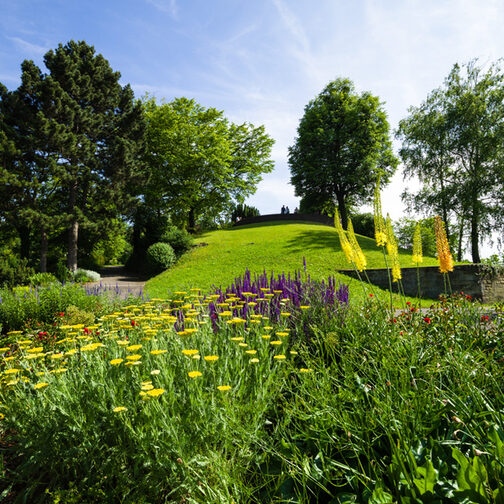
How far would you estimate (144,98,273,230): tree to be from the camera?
2631 cm

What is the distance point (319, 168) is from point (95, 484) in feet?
97.4

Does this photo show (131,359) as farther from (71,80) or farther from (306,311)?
(71,80)

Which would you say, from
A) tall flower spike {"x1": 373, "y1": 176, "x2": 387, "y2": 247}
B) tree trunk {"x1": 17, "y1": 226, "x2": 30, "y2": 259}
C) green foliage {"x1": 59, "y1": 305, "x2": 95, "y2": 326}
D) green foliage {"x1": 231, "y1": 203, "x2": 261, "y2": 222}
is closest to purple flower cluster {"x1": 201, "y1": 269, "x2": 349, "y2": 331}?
tall flower spike {"x1": 373, "y1": 176, "x2": 387, "y2": 247}

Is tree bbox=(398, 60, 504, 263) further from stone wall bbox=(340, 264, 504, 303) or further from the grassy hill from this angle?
stone wall bbox=(340, 264, 504, 303)

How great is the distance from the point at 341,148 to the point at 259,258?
17.8 m

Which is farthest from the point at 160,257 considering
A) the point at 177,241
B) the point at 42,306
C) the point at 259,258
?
the point at 42,306

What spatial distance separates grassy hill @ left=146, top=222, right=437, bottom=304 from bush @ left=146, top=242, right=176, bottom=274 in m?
0.68

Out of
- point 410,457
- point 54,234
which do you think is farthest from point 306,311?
point 54,234

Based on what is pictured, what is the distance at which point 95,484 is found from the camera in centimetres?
187

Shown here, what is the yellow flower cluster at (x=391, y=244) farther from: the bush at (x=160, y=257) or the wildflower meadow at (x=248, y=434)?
the bush at (x=160, y=257)

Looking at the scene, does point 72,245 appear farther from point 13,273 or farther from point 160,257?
point 160,257

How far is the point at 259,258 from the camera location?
1753cm

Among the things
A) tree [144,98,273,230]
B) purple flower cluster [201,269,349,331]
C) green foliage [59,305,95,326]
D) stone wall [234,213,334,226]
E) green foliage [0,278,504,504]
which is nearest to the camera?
green foliage [0,278,504,504]

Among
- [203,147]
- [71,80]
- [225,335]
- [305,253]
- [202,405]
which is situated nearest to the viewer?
[202,405]
